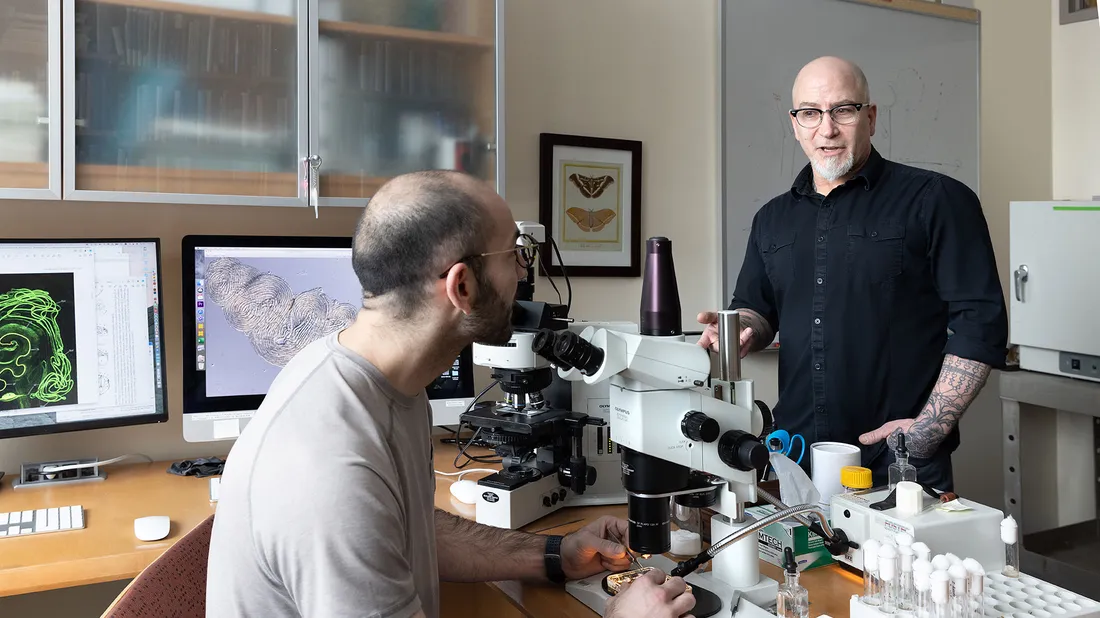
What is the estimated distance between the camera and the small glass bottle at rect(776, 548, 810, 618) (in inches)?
47.5

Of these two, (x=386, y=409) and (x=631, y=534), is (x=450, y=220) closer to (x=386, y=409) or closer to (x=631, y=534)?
(x=386, y=409)

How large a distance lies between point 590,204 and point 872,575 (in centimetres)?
168

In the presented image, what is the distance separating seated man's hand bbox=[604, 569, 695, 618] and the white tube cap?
0.50 metres

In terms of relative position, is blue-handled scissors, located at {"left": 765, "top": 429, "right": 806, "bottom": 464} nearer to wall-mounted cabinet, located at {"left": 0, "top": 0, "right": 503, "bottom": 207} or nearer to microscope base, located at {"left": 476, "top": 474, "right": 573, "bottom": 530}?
microscope base, located at {"left": 476, "top": 474, "right": 573, "bottom": 530}

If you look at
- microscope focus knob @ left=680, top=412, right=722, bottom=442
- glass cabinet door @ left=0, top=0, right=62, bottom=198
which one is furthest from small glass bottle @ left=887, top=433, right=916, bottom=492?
glass cabinet door @ left=0, top=0, right=62, bottom=198

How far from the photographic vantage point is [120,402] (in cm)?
199

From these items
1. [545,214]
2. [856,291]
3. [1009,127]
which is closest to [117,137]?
[545,214]

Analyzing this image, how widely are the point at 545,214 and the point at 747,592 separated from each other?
1.53m

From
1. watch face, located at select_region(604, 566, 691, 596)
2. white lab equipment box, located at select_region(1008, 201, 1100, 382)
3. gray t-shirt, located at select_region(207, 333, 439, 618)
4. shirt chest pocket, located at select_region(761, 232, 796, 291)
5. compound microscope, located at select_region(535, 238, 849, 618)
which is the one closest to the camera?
gray t-shirt, located at select_region(207, 333, 439, 618)

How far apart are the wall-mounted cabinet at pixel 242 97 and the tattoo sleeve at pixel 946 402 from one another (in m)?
1.24

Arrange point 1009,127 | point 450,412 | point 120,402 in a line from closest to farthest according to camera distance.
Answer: point 120,402 < point 450,412 < point 1009,127

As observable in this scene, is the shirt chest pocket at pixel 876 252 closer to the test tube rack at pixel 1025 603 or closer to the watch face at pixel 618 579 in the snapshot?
the test tube rack at pixel 1025 603

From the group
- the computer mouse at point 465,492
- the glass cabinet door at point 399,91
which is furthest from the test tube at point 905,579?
the glass cabinet door at point 399,91

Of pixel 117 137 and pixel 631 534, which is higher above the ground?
pixel 117 137
